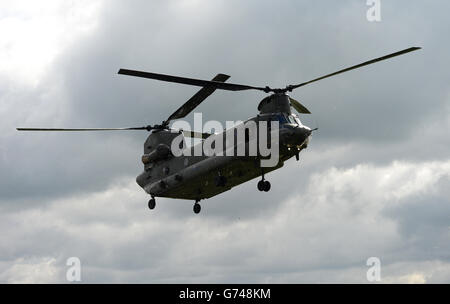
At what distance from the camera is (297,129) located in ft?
121

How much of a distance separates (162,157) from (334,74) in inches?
644

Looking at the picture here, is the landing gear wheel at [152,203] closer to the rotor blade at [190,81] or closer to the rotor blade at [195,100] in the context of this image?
the rotor blade at [195,100]

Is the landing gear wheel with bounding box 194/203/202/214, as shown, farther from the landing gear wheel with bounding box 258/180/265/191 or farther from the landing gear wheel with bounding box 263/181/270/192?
the landing gear wheel with bounding box 263/181/270/192

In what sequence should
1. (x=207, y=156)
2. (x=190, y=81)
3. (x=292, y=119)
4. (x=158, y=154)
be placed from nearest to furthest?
(x=190, y=81)
(x=292, y=119)
(x=207, y=156)
(x=158, y=154)

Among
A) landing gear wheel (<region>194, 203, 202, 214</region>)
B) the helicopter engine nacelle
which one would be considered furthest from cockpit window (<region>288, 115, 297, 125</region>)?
landing gear wheel (<region>194, 203, 202, 214</region>)

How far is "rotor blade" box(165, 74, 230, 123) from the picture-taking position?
1471 inches

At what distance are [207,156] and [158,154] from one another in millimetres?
6182

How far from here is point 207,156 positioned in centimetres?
4100

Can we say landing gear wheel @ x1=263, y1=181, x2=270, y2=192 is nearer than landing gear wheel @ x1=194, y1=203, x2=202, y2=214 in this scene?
Yes

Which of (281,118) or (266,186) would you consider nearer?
(281,118)

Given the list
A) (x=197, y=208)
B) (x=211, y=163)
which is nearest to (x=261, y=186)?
(x=211, y=163)

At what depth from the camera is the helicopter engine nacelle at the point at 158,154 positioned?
45638mm

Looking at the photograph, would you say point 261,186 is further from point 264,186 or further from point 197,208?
point 197,208
